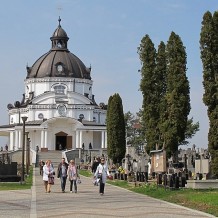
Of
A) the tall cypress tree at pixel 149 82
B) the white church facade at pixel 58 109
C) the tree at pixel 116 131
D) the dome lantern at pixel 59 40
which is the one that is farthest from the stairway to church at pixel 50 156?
the tall cypress tree at pixel 149 82

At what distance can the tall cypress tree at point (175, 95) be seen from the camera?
3612 centimetres

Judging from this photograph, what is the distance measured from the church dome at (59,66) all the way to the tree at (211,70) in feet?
206

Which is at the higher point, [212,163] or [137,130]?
[137,130]

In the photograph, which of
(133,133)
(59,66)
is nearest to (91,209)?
(59,66)

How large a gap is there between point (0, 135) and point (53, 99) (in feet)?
45.4

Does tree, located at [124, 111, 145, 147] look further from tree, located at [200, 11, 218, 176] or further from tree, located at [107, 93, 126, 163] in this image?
tree, located at [200, 11, 218, 176]

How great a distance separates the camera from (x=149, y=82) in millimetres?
40219

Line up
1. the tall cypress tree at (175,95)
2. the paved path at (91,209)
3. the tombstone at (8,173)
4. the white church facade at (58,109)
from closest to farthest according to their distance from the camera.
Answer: the paved path at (91,209) < the tombstone at (8,173) < the tall cypress tree at (175,95) < the white church facade at (58,109)

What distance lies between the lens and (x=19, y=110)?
90750 millimetres

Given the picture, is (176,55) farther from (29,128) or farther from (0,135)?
(0,135)

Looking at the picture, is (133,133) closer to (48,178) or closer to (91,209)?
(48,178)

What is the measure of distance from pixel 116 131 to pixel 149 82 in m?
12.1

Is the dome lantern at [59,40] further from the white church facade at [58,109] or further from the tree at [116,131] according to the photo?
the tree at [116,131]

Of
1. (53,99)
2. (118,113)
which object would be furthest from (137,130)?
(118,113)
